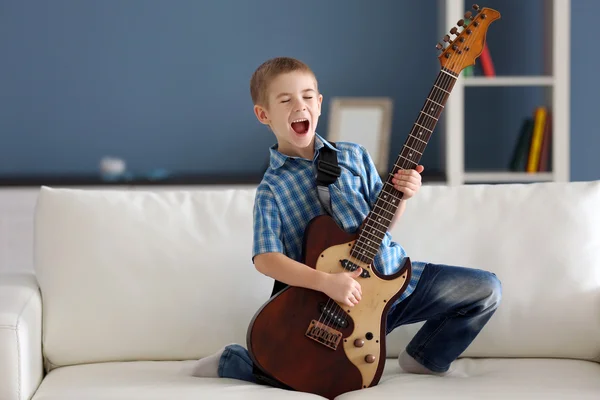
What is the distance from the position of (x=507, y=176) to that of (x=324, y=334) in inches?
81.5

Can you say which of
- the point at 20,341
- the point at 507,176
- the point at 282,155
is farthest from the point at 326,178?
the point at 507,176

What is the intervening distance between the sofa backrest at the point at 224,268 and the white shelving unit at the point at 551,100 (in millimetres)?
1518

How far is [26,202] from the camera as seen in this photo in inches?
140

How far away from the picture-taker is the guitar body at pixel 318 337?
1837 millimetres

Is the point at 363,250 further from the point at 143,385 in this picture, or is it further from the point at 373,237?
the point at 143,385

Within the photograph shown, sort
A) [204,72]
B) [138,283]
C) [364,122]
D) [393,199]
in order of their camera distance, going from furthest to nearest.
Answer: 1. [204,72]
2. [364,122]
3. [138,283]
4. [393,199]

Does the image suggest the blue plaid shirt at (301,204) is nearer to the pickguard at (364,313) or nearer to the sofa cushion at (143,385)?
the pickguard at (364,313)

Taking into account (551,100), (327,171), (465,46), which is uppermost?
(465,46)

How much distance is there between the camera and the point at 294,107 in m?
1.92

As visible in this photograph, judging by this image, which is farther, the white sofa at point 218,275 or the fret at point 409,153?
the white sofa at point 218,275

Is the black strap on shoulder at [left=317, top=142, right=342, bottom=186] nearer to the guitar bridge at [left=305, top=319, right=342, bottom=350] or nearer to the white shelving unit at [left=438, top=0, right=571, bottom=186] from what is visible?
the guitar bridge at [left=305, top=319, right=342, bottom=350]

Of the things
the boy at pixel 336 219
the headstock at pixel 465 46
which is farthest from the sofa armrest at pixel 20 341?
the headstock at pixel 465 46

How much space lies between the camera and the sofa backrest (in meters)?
2.06

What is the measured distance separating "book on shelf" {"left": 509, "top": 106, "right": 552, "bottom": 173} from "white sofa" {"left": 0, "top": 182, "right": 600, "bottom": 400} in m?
1.61
